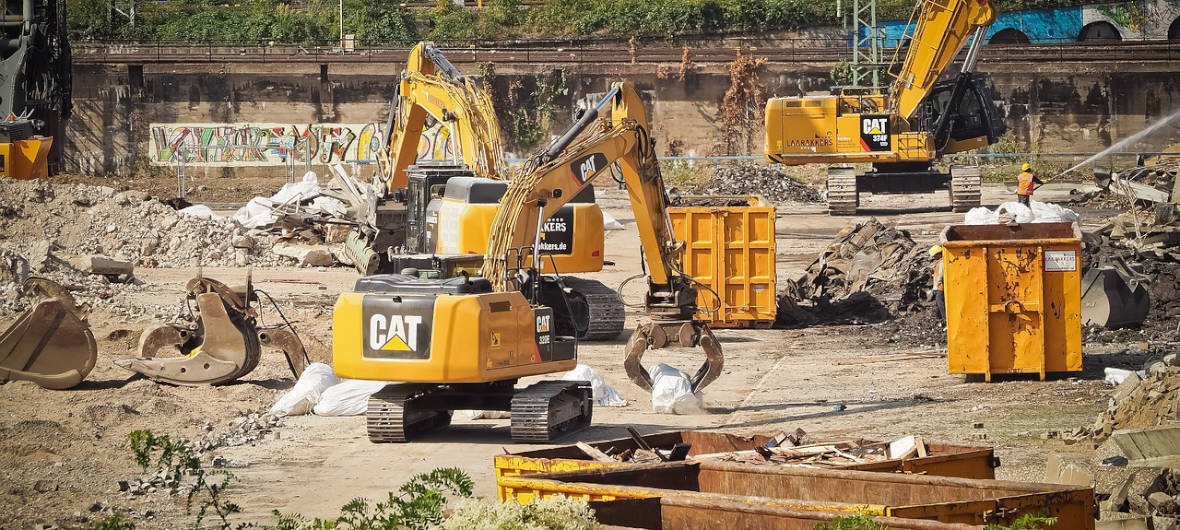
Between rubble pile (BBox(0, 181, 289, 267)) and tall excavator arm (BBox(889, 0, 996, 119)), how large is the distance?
572 inches

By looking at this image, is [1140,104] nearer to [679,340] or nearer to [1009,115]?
[1009,115]

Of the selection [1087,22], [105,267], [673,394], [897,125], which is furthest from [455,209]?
[1087,22]

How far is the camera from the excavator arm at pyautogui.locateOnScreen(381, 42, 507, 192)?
19828 mm

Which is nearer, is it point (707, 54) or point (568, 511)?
point (568, 511)

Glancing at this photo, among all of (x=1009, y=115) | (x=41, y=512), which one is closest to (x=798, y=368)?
(x=41, y=512)

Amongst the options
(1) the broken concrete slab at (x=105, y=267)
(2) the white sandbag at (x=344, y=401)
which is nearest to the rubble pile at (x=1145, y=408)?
(2) the white sandbag at (x=344, y=401)

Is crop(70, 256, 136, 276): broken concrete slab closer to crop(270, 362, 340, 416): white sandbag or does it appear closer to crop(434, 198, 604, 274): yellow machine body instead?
crop(434, 198, 604, 274): yellow machine body

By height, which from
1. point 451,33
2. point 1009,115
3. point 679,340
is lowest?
point 679,340

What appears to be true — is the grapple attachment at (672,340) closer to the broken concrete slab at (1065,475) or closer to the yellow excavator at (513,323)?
the yellow excavator at (513,323)

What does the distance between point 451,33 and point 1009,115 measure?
19.7 metres

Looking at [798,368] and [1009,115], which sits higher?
[1009,115]

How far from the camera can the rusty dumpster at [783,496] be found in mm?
7078

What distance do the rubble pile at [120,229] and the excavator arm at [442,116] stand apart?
3889 mm

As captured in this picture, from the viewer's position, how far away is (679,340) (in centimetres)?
1351
